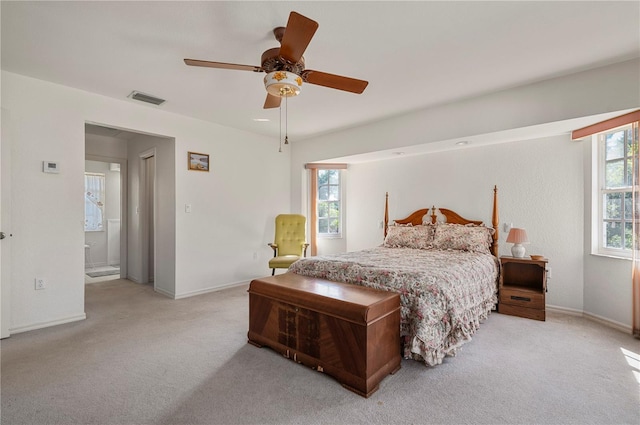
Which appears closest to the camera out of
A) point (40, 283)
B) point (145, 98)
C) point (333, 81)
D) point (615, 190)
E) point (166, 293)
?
point (333, 81)

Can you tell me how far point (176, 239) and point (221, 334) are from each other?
1.83 metres

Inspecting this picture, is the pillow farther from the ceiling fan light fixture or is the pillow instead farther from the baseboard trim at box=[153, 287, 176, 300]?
the baseboard trim at box=[153, 287, 176, 300]

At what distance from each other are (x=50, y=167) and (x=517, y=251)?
5.38m

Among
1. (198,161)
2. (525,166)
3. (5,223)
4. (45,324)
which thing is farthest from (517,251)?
(5,223)

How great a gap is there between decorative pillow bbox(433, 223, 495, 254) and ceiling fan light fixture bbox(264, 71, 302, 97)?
298 centimetres

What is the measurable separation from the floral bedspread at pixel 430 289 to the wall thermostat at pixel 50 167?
277cm

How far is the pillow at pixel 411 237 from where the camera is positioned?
172 inches

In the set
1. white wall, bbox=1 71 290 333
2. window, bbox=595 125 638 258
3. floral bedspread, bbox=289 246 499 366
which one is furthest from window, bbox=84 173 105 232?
window, bbox=595 125 638 258

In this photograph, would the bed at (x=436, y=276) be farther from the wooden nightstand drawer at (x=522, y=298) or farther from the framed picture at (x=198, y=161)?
the framed picture at (x=198, y=161)

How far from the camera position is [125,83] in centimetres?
320

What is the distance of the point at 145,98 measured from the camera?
3.61 metres

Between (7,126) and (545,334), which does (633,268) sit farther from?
(7,126)

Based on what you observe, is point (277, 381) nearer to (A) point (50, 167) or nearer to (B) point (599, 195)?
(A) point (50, 167)

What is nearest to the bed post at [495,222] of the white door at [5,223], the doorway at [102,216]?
the white door at [5,223]
